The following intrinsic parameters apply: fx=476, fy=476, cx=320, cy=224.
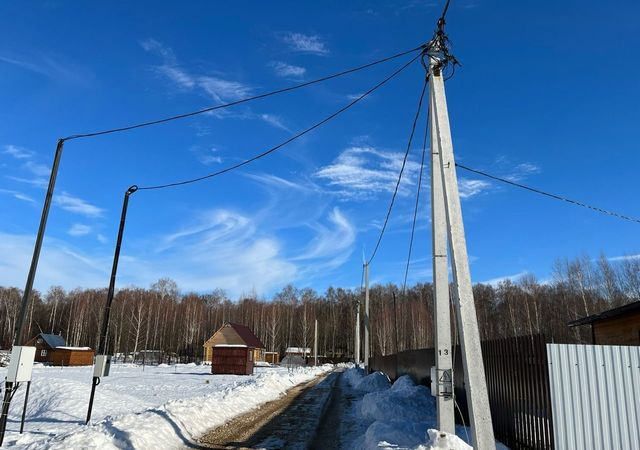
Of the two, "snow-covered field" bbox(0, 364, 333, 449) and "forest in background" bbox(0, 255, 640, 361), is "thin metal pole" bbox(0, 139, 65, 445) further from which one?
"forest in background" bbox(0, 255, 640, 361)

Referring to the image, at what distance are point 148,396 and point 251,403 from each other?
5.50 m

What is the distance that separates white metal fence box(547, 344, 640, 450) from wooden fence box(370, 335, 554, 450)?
0.78 ft

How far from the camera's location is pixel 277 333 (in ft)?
317

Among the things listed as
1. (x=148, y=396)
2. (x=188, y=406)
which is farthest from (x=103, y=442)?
(x=148, y=396)

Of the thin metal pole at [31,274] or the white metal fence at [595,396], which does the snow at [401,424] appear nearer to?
the white metal fence at [595,396]

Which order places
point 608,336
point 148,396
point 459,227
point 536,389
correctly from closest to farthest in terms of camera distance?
point 459,227 → point 536,389 → point 608,336 → point 148,396

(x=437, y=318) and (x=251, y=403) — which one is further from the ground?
(x=437, y=318)

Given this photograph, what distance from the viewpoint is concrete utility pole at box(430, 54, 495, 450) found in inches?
218

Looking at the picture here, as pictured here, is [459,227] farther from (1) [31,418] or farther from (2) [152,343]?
(2) [152,343]

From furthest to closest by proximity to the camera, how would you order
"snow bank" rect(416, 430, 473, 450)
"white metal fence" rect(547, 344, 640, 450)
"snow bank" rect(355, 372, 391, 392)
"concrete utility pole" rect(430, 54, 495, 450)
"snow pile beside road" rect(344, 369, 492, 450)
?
"snow bank" rect(355, 372, 391, 392) → "snow pile beside road" rect(344, 369, 492, 450) → "snow bank" rect(416, 430, 473, 450) → "white metal fence" rect(547, 344, 640, 450) → "concrete utility pole" rect(430, 54, 495, 450)

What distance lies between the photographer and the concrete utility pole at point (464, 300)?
18.2 ft

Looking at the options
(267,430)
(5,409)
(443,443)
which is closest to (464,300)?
(443,443)

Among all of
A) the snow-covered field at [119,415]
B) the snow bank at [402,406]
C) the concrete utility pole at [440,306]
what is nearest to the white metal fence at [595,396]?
the concrete utility pole at [440,306]

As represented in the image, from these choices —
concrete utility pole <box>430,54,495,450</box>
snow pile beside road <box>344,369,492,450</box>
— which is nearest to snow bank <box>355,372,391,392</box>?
snow pile beside road <box>344,369,492,450</box>
